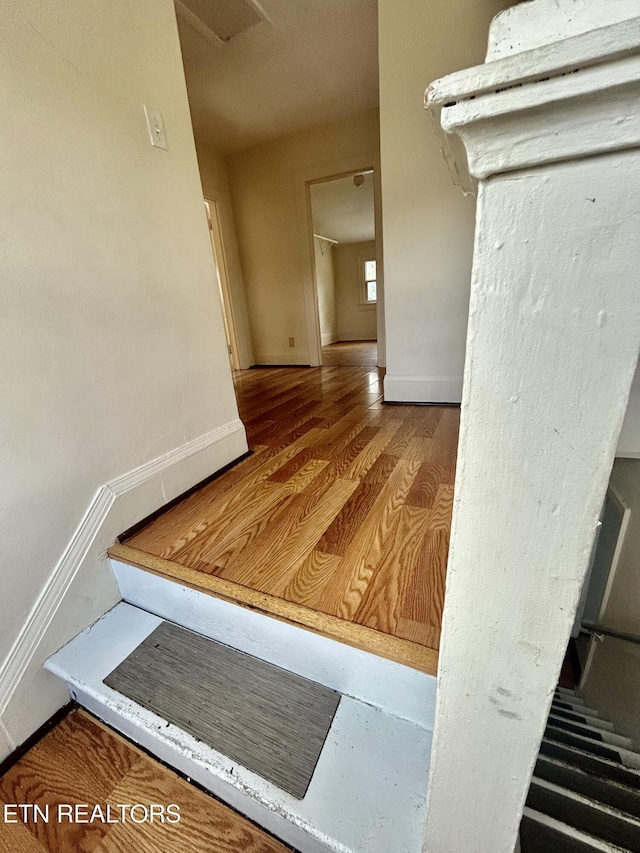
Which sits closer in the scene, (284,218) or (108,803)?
(108,803)

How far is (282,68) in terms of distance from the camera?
2.47 m

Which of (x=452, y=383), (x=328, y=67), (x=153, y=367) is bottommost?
(x=452, y=383)

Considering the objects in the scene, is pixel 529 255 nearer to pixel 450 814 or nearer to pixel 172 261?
pixel 450 814

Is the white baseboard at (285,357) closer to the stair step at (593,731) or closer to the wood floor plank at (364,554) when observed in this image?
the wood floor plank at (364,554)

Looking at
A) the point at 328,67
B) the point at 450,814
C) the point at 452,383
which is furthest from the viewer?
the point at 328,67

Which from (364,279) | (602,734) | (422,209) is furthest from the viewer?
(364,279)

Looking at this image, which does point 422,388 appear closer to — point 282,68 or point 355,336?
point 282,68

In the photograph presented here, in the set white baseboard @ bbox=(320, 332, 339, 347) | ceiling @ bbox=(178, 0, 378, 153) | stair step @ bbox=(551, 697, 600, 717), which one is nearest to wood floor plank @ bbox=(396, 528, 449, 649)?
stair step @ bbox=(551, 697, 600, 717)

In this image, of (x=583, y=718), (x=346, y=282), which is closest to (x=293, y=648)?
(x=583, y=718)

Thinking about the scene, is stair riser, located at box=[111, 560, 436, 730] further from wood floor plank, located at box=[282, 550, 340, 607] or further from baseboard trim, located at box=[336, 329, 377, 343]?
baseboard trim, located at box=[336, 329, 377, 343]

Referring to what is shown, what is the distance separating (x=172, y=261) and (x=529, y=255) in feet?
3.99

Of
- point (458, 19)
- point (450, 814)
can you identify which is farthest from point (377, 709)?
point (458, 19)

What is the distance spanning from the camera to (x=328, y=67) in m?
2.49

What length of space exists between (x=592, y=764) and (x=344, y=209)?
6.42 meters
